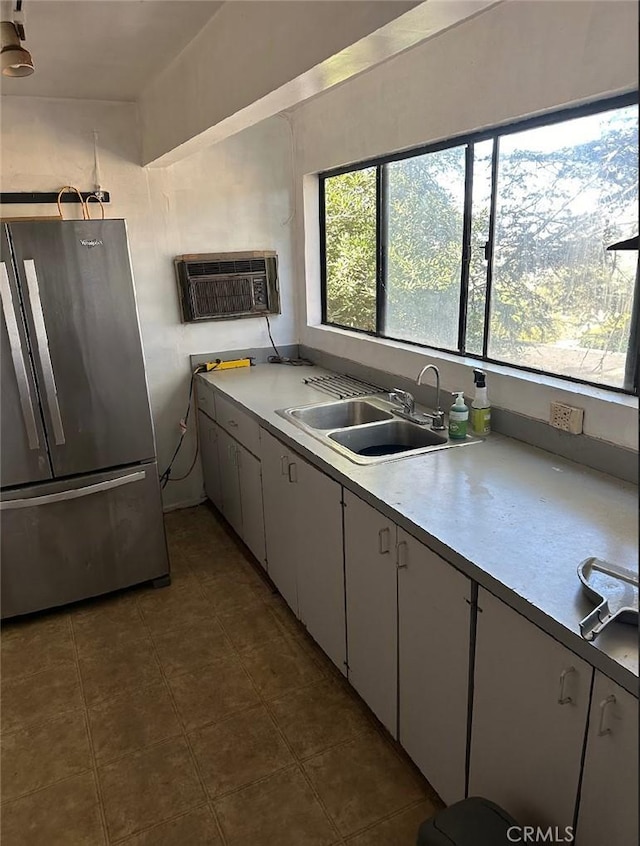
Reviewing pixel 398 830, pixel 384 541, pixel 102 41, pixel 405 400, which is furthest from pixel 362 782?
pixel 102 41

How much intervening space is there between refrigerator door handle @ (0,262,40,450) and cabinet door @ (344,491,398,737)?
1.47 m

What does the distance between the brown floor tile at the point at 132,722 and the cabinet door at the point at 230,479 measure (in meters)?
1.10

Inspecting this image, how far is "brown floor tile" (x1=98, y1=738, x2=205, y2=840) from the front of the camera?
71.4 inches

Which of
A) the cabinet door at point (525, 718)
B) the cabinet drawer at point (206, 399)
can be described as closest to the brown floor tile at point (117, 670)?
the cabinet drawer at point (206, 399)

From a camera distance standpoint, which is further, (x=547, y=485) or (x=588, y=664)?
(x=547, y=485)

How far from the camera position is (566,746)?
48.8 inches

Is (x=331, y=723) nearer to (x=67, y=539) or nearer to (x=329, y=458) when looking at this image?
(x=329, y=458)

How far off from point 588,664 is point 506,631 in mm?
230

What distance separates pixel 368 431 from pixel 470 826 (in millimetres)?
1468

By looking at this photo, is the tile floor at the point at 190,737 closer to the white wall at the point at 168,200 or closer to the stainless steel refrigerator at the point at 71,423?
the stainless steel refrigerator at the point at 71,423

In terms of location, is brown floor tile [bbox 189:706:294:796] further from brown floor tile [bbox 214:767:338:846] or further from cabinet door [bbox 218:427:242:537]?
cabinet door [bbox 218:427:242:537]

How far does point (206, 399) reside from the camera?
11.5 feet

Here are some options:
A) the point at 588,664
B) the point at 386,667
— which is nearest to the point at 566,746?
the point at 588,664

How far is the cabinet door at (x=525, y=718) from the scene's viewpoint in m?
1.22
